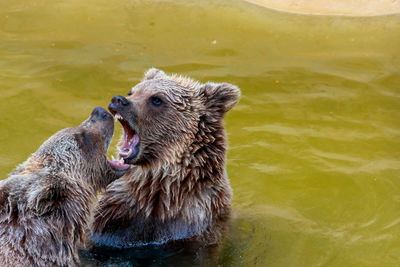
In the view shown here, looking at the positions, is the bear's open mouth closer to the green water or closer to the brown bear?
the brown bear

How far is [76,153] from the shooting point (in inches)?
298

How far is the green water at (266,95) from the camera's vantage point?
30.2 ft

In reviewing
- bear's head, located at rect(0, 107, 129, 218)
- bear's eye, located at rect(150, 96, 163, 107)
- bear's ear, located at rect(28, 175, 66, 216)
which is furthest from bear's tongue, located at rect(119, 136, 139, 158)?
bear's ear, located at rect(28, 175, 66, 216)

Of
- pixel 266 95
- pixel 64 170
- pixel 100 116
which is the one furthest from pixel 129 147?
pixel 266 95

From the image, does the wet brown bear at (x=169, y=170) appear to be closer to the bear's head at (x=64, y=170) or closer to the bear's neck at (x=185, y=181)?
the bear's neck at (x=185, y=181)

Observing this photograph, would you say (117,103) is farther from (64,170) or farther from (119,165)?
(64,170)

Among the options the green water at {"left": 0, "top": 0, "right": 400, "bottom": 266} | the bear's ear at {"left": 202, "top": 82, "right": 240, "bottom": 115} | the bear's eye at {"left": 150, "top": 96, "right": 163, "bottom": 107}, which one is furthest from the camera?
the green water at {"left": 0, "top": 0, "right": 400, "bottom": 266}

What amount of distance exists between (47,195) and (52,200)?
0.54ft

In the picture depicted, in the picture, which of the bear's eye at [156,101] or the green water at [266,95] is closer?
the bear's eye at [156,101]

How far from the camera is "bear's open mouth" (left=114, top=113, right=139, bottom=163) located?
7914 mm

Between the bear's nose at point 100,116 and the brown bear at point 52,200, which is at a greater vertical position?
the bear's nose at point 100,116

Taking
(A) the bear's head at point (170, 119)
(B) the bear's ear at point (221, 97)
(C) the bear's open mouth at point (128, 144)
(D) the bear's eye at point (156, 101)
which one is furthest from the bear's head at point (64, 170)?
(B) the bear's ear at point (221, 97)

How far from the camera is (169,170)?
809 centimetres

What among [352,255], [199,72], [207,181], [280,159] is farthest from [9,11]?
[352,255]
